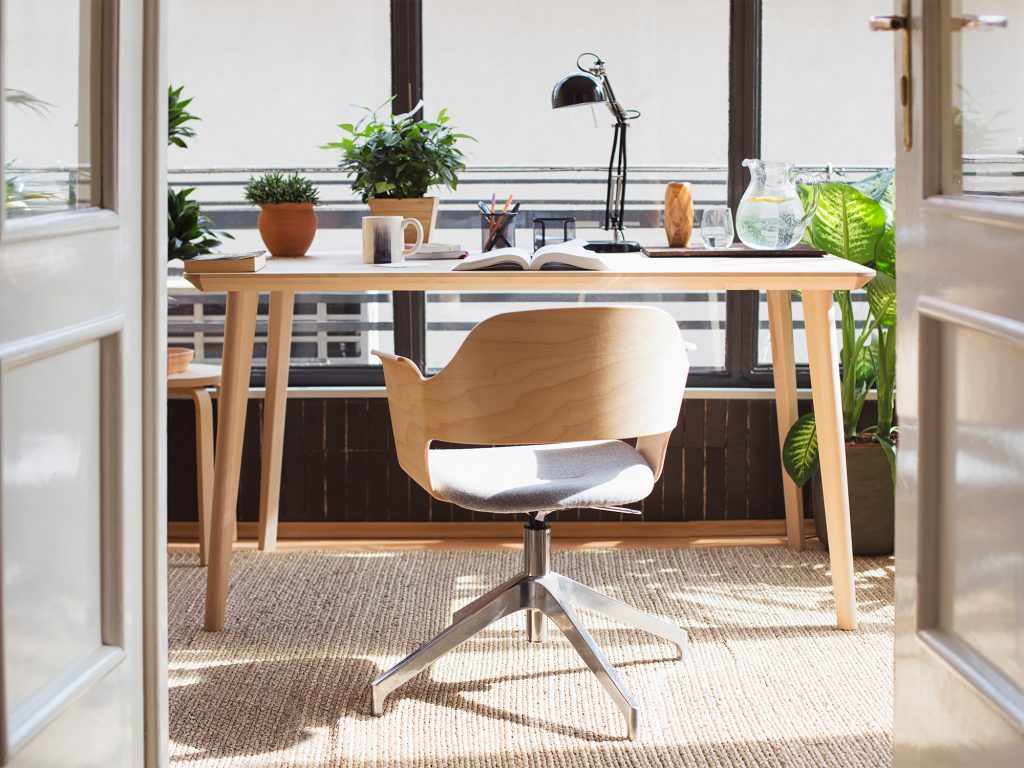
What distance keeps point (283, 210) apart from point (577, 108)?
99 cm

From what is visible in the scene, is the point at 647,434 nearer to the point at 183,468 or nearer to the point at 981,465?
the point at 981,465

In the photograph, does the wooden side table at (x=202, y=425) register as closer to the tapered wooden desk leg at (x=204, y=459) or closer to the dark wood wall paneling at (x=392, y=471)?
the tapered wooden desk leg at (x=204, y=459)

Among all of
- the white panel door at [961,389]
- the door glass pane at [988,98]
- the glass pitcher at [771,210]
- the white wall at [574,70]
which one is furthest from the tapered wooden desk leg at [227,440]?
the door glass pane at [988,98]

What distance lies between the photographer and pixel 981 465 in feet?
4.35

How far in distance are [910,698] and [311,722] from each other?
113cm

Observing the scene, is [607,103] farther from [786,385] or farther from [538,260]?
[786,385]

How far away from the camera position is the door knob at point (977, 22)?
1345 millimetres

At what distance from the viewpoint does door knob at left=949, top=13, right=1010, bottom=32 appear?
4.41ft

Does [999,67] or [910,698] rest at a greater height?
[999,67]

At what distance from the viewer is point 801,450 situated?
10.1 feet

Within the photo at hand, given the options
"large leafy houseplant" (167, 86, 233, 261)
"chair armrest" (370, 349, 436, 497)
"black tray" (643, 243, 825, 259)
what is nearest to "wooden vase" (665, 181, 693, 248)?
"black tray" (643, 243, 825, 259)

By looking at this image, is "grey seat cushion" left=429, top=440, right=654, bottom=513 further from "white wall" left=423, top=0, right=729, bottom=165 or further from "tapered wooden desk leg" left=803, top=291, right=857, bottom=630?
"white wall" left=423, top=0, right=729, bottom=165

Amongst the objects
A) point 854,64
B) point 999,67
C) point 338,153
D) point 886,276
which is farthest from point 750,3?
point 999,67

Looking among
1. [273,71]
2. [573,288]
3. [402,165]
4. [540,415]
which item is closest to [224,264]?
[402,165]
